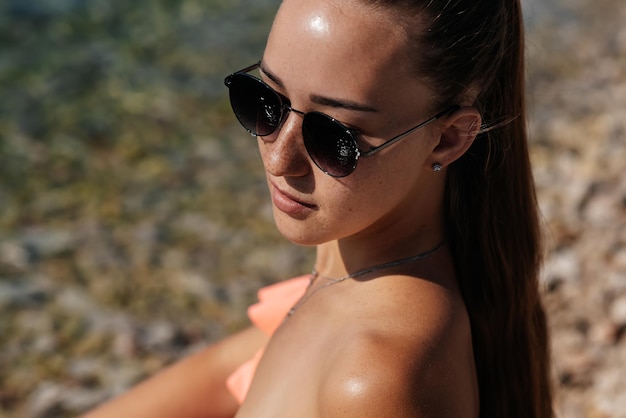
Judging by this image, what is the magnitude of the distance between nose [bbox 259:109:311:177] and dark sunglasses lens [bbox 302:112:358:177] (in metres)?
0.04

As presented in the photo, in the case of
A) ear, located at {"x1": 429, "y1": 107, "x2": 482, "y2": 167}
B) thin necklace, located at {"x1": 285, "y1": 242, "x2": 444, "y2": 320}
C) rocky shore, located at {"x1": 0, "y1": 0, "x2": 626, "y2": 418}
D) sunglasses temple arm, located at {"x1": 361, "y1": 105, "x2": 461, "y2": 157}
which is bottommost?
rocky shore, located at {"x1": 0, "y1": 0, "x2": 626, "y2": 418}

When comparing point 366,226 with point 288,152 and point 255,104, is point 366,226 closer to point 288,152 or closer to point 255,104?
point 288,152

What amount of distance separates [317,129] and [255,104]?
0.21 metres

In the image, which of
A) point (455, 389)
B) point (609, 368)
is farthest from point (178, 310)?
point (455, 389)

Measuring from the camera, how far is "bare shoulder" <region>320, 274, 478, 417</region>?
192 cm

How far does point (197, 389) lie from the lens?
9.63ft

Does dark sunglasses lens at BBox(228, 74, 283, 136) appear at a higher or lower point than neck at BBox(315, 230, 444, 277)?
higher

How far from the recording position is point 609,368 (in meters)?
4.38

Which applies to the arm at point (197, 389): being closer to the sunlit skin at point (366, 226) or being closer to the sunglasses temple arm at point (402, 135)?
the sunlit skin at point (366, 226)

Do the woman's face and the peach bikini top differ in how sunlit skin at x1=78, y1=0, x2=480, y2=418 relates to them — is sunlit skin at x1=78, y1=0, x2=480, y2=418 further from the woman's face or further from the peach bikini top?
the peach bikini top

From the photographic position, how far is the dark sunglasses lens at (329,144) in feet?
6.58

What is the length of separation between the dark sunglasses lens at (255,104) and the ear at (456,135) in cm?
38

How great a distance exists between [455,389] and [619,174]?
432cm

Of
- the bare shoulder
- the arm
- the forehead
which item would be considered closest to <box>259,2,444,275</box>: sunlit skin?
the forehead
